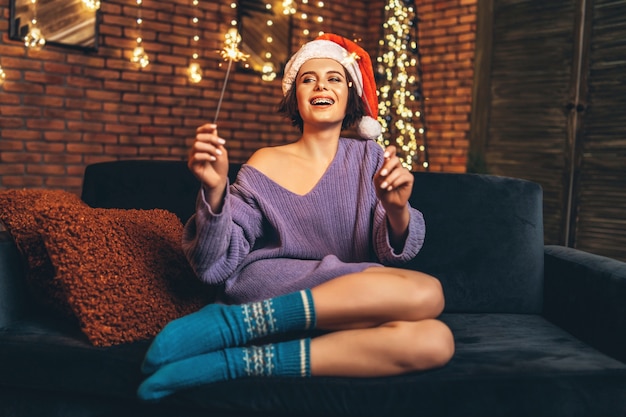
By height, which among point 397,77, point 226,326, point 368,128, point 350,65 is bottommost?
point 226,326

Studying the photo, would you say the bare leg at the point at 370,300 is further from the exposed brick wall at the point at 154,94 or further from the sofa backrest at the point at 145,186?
the exposed brick wall at the point at 154,94

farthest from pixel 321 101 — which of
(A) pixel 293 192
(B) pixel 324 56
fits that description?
(A) pixel 293 192

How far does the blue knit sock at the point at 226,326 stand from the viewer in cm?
138

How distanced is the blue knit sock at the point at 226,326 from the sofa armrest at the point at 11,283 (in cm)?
51

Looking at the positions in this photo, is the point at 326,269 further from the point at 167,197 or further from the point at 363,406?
the point at 167,197

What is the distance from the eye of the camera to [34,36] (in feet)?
12.3

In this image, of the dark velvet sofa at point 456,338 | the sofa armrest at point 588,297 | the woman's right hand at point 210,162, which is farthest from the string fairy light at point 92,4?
the sofa armrest at point 588,297

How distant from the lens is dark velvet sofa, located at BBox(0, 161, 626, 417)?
1.40 meters

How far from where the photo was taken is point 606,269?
1.76 metres

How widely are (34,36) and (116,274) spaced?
267 centimetres

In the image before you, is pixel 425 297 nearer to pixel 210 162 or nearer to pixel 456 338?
pixel 456 338

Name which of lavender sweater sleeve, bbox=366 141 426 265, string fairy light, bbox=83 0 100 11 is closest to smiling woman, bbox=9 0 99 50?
string fairy light, bbox=83 0 100 11

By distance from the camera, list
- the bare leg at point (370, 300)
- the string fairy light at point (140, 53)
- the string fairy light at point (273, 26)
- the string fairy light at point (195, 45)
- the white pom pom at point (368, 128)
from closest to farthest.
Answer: the bare leg at point (370, 300), the white pom pom at point (368, 128), the string fairy light at point (140, 53), the string fairy light at point (195, 45), the string fairy light at point (273, 26)

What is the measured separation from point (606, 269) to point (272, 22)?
3.73 m
